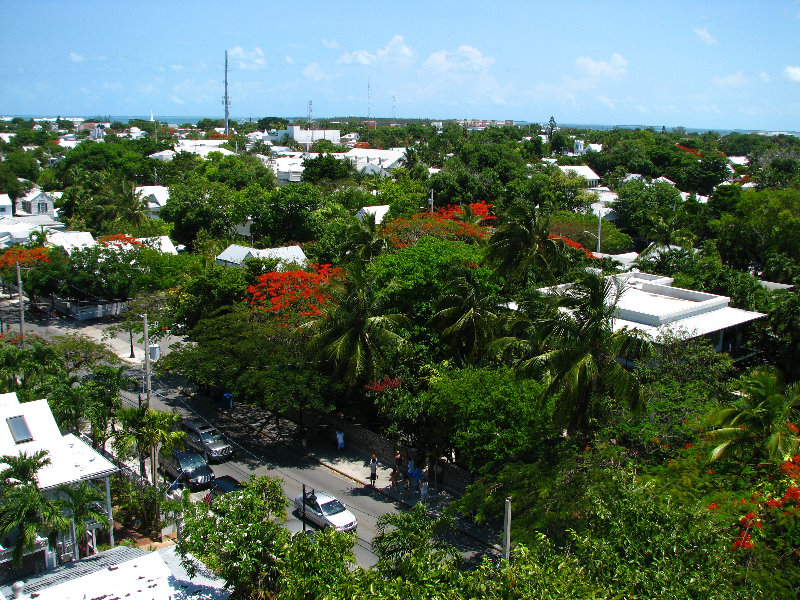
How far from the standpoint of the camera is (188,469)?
73.8ft

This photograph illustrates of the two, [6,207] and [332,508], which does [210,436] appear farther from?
[6,207]

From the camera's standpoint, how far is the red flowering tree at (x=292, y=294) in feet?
93.1

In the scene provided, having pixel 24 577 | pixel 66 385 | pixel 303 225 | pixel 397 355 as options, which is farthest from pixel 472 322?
pixel 303 225

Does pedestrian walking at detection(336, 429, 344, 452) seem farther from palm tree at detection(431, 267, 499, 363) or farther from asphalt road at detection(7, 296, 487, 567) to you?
palm tree at detection(431, 267, 499, 363)

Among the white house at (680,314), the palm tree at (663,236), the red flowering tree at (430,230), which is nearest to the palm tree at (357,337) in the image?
the white house at (680,314)

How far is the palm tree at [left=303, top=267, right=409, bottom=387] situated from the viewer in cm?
2364

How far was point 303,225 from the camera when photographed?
165 feet

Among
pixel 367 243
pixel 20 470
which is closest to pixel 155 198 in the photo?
Result: pixel 367 243

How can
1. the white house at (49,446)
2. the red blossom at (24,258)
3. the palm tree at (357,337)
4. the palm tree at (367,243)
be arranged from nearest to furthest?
the white house at (49,446) < the palm tree at (357,337) < the palm tree at (367,243) < the red blossom at (24,258)

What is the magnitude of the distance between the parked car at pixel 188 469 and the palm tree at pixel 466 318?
9.74 meters

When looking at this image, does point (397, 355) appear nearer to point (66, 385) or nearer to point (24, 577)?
point (66, 385)

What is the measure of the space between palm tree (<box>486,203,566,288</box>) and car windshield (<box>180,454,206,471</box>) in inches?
568

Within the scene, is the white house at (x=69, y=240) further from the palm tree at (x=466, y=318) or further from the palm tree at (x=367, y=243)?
the palm tree at (x=466, y=318)

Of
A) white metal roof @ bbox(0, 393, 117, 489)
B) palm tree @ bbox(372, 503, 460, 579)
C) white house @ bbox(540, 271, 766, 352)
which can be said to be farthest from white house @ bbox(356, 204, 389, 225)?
palm tree @ bbox(372, 503, 460, 579)
